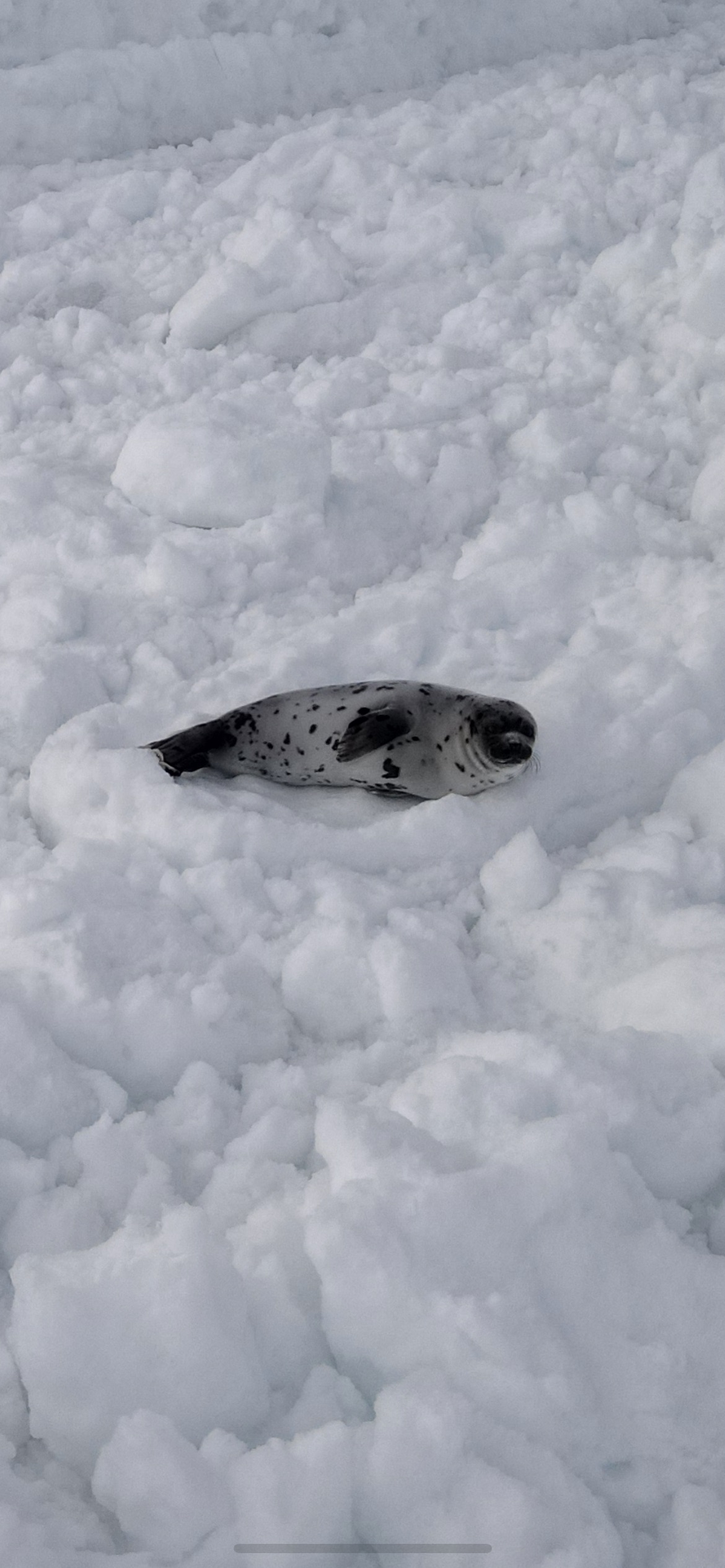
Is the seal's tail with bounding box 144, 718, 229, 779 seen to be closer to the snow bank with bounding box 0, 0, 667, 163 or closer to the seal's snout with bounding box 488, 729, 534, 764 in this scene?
the seal's snout with bounding box 488, 729, 534, 764

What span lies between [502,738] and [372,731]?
355 millimetres

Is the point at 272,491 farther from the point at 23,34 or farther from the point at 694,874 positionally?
the point at 23,34

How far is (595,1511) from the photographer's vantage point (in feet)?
4.74

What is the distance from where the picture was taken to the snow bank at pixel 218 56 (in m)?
5.45

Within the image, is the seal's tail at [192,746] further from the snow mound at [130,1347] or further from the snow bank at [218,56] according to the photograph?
the snow bank at [218,56]

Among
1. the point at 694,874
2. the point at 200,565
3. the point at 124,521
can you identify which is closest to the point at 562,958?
the point at 694,874

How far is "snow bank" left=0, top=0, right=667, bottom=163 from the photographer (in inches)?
214

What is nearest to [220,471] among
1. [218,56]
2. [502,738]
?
[502,738]

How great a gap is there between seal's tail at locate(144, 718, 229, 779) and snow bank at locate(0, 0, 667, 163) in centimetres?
395

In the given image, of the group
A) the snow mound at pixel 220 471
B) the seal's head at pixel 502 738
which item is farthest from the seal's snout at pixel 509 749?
the snow mound at pixel 220 471

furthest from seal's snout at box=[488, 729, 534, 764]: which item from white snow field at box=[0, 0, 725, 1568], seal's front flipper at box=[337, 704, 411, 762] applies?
seal's front flipper at box=[337, 704, 411, 762]

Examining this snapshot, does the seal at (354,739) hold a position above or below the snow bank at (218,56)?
below

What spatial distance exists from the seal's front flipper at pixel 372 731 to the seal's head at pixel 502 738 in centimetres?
20

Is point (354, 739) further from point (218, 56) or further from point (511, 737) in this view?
point (218, 56)
